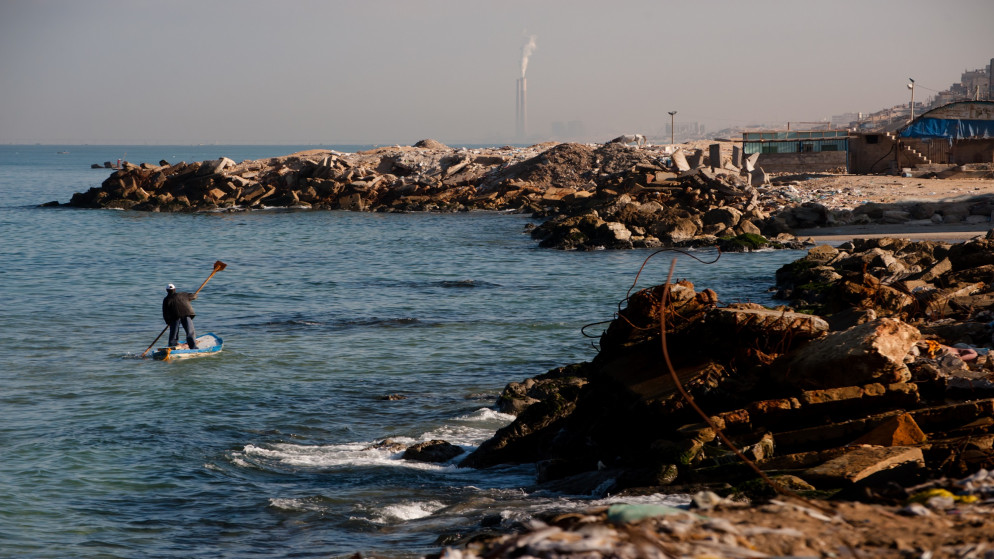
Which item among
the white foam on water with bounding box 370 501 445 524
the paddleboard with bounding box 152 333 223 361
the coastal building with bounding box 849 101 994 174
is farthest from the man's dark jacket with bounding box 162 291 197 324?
the coastal building with bounding box 849 101 994 174

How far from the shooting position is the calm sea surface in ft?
28.5

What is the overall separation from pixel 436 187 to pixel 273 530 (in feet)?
149

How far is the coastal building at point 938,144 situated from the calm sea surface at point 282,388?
56.3 feet

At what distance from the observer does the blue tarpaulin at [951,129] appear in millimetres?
41219

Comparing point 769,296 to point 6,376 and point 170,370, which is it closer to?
point 170,370

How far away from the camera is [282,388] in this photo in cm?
1406

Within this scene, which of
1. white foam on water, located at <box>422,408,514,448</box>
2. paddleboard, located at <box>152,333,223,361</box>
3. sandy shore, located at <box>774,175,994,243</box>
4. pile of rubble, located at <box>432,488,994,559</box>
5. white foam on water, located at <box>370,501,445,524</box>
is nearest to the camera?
pile of rubble, located at <box>432,488,994,559</box>

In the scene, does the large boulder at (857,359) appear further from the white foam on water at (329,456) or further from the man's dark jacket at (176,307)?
the man's dark jacket at (176,307)

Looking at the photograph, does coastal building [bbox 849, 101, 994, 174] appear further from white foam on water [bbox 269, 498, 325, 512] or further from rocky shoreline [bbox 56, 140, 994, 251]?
white foam on water [bbox 269, 498, 325, 512]

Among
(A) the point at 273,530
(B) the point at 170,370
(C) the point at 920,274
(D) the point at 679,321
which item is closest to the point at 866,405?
(D) the point at 679,321

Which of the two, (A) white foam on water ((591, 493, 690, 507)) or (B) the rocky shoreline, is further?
(B) the rocky shoreline

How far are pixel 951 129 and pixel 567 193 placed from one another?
732 inches

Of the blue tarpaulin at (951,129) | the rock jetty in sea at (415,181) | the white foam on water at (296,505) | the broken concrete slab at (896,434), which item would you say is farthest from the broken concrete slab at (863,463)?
the blue tarpaulin at (951,129)

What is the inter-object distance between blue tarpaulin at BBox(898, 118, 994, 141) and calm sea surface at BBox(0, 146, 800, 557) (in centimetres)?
2053
